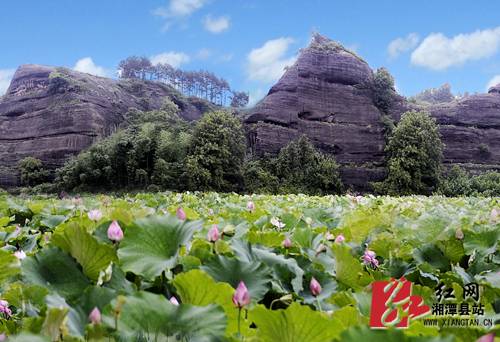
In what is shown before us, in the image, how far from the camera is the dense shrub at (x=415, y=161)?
3067 cm

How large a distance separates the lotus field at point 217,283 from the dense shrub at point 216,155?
26434 millimetres

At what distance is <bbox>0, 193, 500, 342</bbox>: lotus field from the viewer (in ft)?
2.04

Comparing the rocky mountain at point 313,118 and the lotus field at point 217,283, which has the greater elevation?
the rocky mountain at point 313,118

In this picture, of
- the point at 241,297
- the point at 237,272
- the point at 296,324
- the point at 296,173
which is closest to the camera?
the point at 296,324

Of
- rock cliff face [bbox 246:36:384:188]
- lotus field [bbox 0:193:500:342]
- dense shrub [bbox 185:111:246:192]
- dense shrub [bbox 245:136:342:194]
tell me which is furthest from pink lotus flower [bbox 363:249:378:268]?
rock cliff face [bbox 246:36:384:188]

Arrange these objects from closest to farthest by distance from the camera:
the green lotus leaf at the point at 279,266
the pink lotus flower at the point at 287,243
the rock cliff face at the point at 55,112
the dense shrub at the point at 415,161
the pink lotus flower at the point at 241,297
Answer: the pink lotus flower at the point at 241,297
the green lotus leaf at the point at 279,266
the pink lotus flower at the point at 287,243
the dense shrub at the point at 415,161
the rock cliff face at the point at 55,112

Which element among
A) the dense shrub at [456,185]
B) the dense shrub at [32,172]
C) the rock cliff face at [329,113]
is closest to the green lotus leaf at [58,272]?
the dense shrub at [456,185]

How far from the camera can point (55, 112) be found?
41625 mm

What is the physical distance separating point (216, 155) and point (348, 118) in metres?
14.0

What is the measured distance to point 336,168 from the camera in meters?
33.3

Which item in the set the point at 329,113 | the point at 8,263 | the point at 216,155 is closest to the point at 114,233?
the point at 8,263

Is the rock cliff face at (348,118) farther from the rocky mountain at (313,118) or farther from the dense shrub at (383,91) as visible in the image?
the dense shrub at (383,91)

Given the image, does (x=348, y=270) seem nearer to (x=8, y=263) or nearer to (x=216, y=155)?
(x=8, y=263)

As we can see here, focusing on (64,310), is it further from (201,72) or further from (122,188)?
(201,72)
